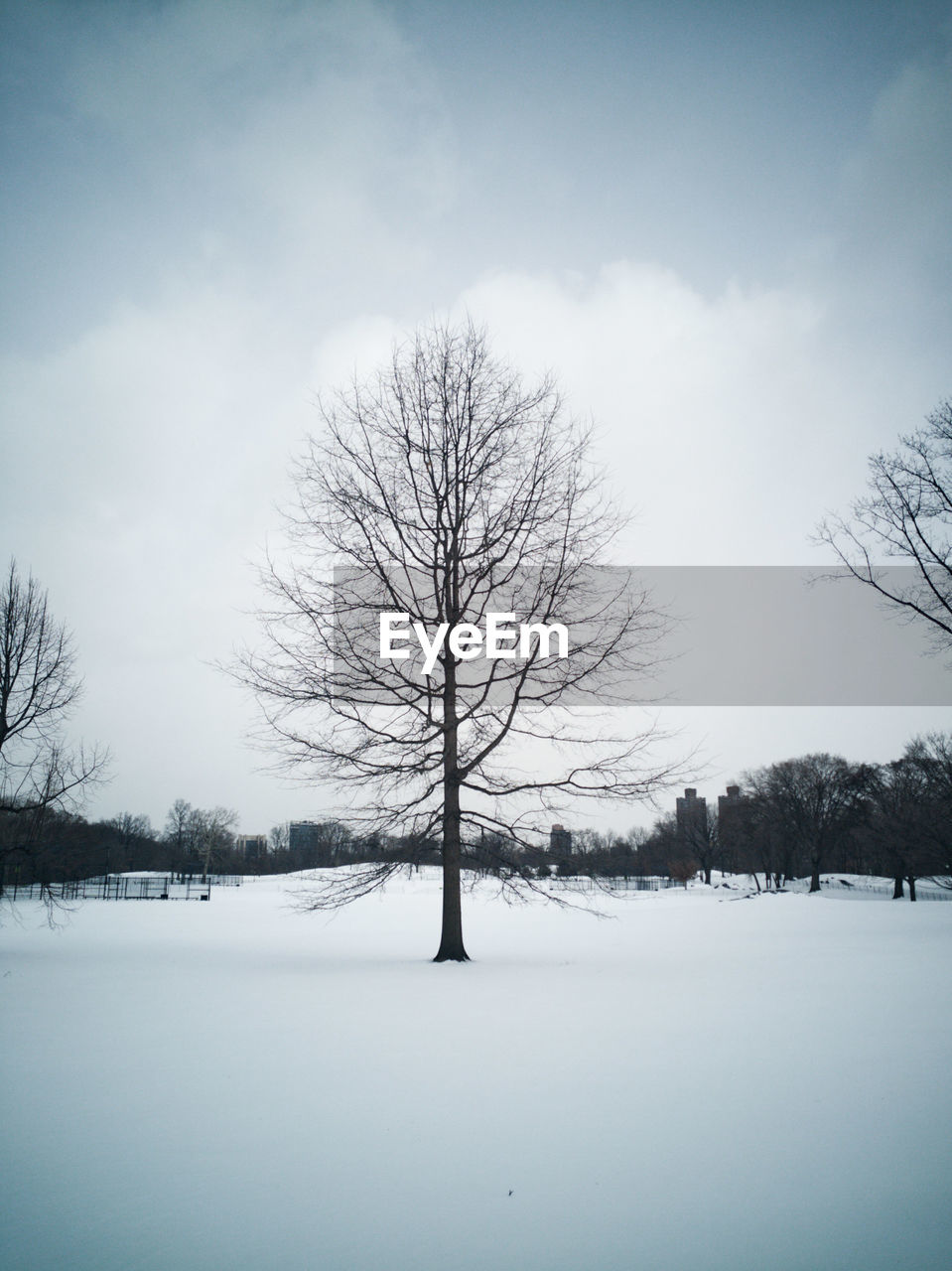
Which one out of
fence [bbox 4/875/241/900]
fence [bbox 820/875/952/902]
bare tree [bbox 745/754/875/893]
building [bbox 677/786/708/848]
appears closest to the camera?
fence [bbox 4/875/241/900]

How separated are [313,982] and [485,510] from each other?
29.6 ft

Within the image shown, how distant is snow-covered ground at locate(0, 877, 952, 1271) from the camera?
3.33 metres

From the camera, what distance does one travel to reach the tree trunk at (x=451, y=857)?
12.3 meters

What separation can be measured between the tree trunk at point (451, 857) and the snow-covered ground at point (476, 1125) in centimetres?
255

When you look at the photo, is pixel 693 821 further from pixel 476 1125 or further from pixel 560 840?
pixel 476 1125

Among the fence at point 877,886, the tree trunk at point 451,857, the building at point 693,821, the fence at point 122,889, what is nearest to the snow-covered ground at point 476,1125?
the tree trunk at point 451,857

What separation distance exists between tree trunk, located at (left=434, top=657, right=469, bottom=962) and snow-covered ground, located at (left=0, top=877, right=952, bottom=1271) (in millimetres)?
2551

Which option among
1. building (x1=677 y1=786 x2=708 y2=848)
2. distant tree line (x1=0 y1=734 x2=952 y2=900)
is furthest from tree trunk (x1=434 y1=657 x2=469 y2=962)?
building (x1=677 y1=786 x2=708 y2=848)

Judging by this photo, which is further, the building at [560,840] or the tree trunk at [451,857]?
the building at [560,840]

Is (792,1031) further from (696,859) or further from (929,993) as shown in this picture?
(696,859)

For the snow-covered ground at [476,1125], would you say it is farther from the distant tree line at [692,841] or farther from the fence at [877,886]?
the fence at [877,886]

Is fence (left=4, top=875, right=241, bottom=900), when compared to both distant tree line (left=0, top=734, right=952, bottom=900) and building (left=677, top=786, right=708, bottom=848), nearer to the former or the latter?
distant tree line (left=0, top=734, right=952, bottom=900)

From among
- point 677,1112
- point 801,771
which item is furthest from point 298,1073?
point 801,771

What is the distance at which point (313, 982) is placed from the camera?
33.2ft
